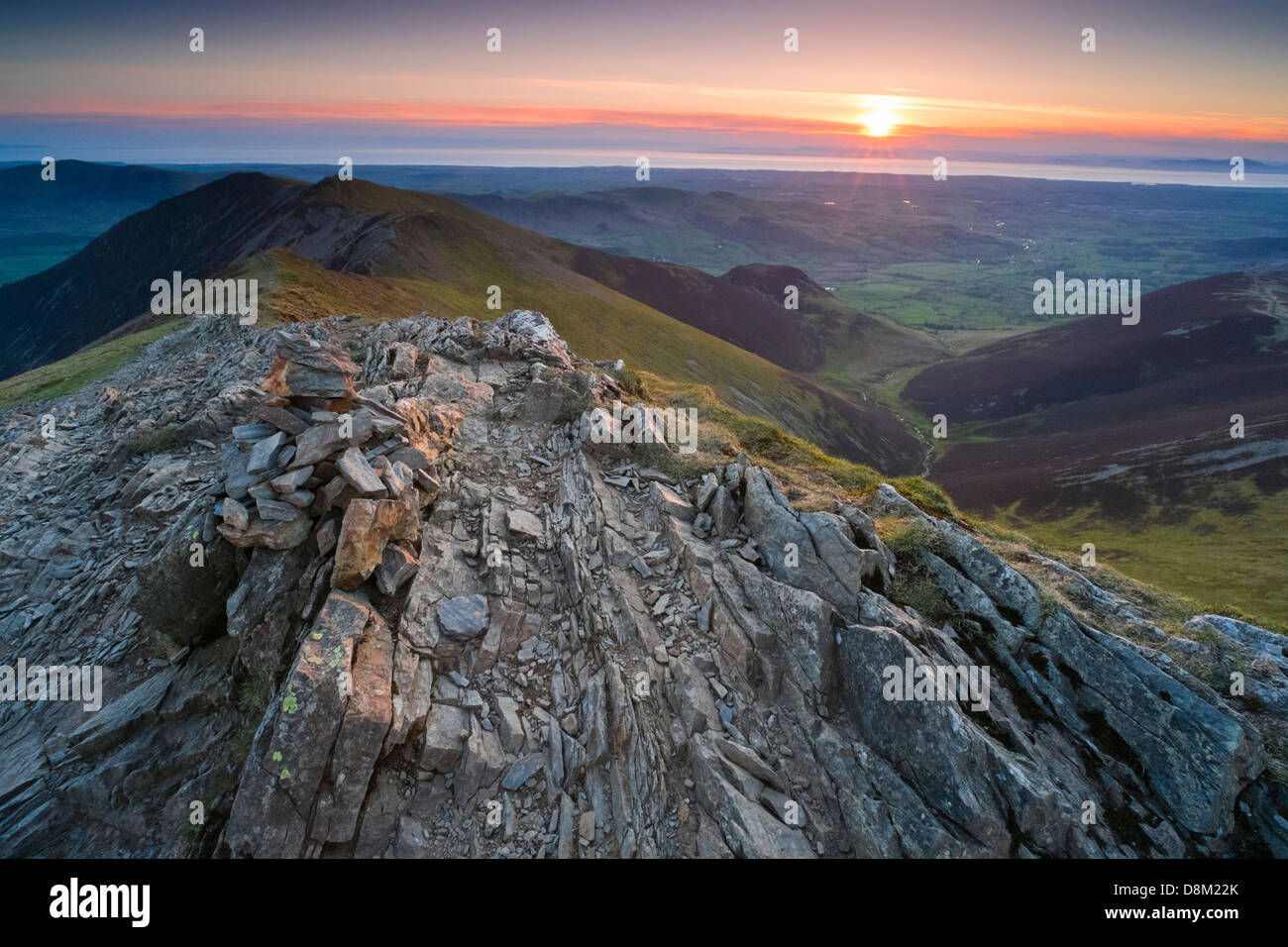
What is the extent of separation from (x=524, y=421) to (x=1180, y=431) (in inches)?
4683

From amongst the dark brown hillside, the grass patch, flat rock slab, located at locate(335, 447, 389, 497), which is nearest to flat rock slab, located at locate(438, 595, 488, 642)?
flat rock slab, located at locate(335, 447, 389, 497)

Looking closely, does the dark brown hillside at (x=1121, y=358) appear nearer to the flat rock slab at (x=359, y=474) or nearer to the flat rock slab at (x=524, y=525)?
the flat rock slab at (x=524, y=525)

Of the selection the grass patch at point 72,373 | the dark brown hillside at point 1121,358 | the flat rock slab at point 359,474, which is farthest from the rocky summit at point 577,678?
A: the dark brown hillside at point 1121,358

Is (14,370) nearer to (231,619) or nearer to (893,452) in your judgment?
(231,619)

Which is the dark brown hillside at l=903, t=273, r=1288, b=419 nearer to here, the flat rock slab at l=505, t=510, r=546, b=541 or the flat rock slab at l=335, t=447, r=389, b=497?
the flat rock slab at l=505, t=510, r=546, b=541

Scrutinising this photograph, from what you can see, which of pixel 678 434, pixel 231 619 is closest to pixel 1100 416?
pixel 678 434

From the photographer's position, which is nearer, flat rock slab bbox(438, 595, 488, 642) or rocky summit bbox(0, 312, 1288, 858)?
rocky summit bbox(0, 312, 1288, 858)

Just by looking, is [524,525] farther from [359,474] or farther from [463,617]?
[359,474]

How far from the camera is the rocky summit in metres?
12.6

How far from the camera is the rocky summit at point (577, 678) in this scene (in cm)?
1256

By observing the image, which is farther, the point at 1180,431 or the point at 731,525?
the point at 1180,431

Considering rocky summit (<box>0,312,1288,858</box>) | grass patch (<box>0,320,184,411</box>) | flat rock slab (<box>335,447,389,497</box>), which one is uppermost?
grass patch (<box>0,320,184,411</box>)

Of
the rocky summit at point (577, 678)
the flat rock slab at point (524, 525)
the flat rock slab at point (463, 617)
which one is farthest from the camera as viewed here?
the flat rock slab at point (524, 525)

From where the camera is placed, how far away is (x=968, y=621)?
16.3 meters
